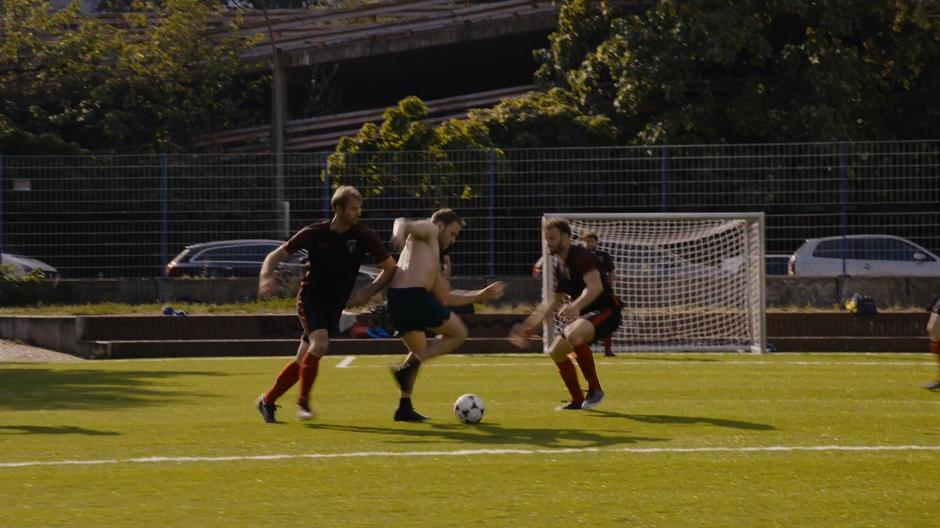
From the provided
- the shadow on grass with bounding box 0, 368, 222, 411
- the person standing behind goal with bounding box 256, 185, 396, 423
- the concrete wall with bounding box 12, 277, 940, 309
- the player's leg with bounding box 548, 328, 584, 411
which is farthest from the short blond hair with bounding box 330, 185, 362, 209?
the concrete wall with bounding box 12, 277, 940, 309

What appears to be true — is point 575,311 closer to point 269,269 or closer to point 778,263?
point 269,269

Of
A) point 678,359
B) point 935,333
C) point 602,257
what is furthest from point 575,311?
point 602,257

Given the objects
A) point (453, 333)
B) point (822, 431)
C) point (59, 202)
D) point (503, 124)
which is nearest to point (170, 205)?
point (59, 202)

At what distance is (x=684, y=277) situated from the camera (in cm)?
2159

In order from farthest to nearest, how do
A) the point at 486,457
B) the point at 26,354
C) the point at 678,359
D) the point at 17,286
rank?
the point at 17,286 < the point at 26,354 < the point at 678,359 < the point at 486,457

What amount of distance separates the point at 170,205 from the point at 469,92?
63.0 ft

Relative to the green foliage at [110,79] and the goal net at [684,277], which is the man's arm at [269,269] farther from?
the green foliage at [110,79]

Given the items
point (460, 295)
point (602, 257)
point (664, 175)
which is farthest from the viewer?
point (664, 175)

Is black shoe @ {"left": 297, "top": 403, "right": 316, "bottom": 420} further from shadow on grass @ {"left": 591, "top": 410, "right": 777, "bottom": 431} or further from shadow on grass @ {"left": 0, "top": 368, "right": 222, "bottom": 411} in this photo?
shadow on grass @ {"left": 0, "top": 368, "right": 222, "bottom": 411}

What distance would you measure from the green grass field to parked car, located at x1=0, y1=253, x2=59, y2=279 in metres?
9.25

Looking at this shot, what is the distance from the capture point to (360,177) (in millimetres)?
23547

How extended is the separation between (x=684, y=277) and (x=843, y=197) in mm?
3288

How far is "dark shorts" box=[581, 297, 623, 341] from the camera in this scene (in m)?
12.2

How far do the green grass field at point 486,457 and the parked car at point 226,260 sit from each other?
932cm
